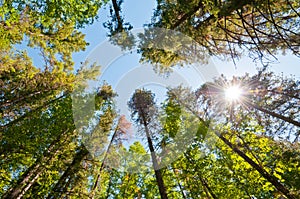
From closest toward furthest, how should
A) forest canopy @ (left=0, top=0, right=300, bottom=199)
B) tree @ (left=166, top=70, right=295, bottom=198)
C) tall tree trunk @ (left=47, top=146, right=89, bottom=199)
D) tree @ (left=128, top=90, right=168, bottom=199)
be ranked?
forest canopy @ (left=0, top=0, right=300, bottom=199)
tall tree trunk @ (left=47, top=146, right=89, bottom=199)
tree @ (left=166, top=70, right=295, bottom=198)
tree @ (left=128, top=90, right=168, bottom=199)

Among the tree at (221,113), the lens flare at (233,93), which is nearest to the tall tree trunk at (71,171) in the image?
the tree at (221,113)

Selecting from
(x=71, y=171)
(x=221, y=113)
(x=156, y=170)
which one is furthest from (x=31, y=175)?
(x=221, y=113)

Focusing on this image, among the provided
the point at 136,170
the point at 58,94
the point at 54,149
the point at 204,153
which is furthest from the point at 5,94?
the point at 204,153

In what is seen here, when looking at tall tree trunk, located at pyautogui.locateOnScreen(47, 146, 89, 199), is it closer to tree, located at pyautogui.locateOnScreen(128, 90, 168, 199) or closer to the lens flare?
tree, located at pyautogui.locateOnScreen(128, 90, 168, 199)

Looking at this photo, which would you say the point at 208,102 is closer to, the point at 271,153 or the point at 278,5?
the point at 271,153

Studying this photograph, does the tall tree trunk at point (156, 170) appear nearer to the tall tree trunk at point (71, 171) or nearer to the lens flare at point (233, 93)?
the tall tree trunk at point (71, 171)

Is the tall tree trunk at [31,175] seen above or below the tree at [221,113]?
below

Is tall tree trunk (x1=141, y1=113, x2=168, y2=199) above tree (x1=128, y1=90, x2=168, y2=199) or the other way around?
the other way around

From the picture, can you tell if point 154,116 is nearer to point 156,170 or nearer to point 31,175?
point 156,170

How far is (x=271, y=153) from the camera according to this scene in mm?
11031

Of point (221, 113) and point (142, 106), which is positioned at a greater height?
point (142, 106)

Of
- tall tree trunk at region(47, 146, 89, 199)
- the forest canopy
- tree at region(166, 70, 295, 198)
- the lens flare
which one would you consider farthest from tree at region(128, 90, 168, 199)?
the lens flare

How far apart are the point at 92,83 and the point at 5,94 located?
6.61m

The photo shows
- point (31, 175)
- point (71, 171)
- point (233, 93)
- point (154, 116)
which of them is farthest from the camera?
point (154, 116)
